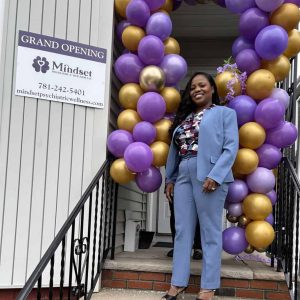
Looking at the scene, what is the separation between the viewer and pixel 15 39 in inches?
131

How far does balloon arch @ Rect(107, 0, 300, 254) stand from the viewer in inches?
118

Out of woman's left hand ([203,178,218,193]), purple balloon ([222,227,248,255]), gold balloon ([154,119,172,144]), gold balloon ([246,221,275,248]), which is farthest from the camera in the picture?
gold balloon ([154,119,172,144])

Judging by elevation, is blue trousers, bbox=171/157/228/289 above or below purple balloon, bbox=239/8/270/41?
below

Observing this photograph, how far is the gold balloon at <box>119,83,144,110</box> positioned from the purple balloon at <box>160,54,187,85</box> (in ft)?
0.81

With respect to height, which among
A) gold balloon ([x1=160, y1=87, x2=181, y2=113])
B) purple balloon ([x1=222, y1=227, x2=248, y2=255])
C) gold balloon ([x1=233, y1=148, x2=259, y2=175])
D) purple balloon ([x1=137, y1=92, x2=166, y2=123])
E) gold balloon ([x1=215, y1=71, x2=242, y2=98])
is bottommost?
purple balloon ([x1=222, y1=227, x2=248, y2=255])

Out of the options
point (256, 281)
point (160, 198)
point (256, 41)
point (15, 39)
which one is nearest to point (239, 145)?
point (256, 41)

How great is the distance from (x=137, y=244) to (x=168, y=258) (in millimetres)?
672

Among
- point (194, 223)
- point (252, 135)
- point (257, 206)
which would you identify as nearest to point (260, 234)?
point (257, 206)

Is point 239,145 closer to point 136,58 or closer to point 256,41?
point 256,41

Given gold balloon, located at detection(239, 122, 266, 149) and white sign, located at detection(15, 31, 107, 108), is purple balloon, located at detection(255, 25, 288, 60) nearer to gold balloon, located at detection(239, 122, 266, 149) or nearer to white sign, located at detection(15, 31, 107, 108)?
gold balloon, located at detection(239, 122, 266, 149)

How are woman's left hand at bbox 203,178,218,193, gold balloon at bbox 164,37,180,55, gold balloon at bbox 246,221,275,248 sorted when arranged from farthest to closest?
gold balloon at bbox 164,37,180,55 → gold balloon at bbox 246,221,275,248 → woman's left hand at bbox 203,178,218,193

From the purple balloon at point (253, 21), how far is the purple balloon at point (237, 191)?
113 cm

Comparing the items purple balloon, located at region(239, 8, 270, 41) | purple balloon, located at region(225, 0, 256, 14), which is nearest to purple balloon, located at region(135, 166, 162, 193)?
purple balloon, located at region(239, 8, 270, 41)

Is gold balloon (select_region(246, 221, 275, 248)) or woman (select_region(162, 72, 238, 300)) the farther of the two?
gold balloon (select_region(246, 221, 275, 248))
